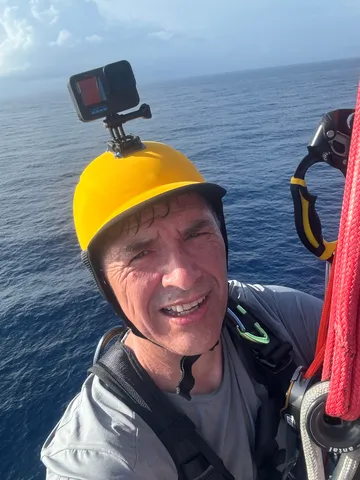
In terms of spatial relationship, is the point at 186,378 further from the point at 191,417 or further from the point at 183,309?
the point at 183,309

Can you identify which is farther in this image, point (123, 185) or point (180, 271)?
point (123, 185)

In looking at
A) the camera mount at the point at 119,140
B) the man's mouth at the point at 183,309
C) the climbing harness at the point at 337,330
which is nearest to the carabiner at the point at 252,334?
the climbing harness at the point at 337,330

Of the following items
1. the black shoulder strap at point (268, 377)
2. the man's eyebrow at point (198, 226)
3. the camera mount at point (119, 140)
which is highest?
the camera mount at point (119, 140)

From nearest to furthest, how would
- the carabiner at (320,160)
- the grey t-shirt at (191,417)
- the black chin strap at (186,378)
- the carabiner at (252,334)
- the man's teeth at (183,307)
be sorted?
the grey t-shirt at (191,417)
the carabiner at (320,160)
the man's teeth at (183,307)
the black chin strap at (186,378)
the carabiner at (252,334)

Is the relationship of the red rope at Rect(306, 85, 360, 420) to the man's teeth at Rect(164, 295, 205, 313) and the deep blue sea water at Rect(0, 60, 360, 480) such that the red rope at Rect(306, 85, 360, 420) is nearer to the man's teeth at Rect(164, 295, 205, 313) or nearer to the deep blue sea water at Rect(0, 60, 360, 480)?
the man's teeth at Rect(164, 295, 205, 313)

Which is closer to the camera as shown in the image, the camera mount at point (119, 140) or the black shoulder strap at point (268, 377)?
the camera mount at point (119, 140)

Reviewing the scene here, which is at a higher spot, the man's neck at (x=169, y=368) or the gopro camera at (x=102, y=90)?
the gopro camera at (x=102, y=90)

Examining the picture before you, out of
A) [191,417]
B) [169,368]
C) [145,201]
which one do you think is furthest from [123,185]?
[191,417]

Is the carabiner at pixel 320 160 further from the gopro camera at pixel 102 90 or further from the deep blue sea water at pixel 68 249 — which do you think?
the deep blue sea water at pixel 68 249

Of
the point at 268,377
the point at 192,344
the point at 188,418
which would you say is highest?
the point at 192,344
